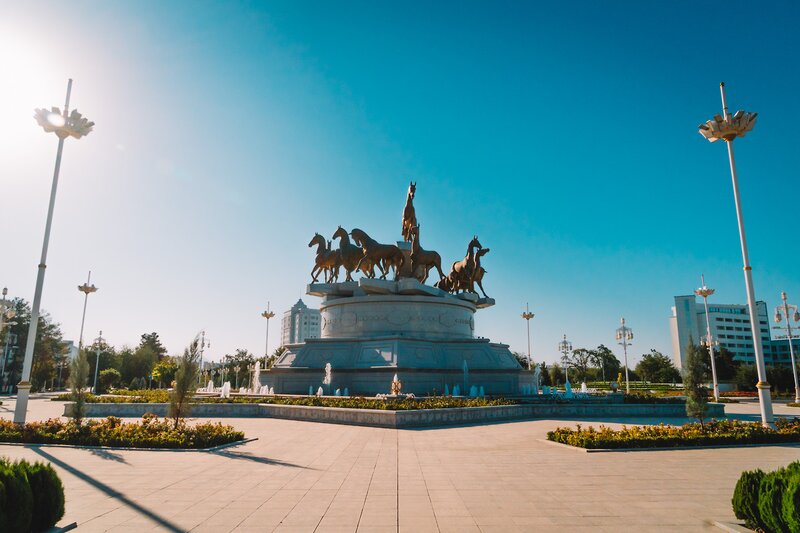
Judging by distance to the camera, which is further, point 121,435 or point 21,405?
point 21,405

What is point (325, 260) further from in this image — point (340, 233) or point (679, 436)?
point (679, 436)

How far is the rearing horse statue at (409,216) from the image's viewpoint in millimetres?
35812

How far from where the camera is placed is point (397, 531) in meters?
6.26

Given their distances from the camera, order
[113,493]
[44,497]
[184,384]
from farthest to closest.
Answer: [184,384]
[113,493]
[44,497]

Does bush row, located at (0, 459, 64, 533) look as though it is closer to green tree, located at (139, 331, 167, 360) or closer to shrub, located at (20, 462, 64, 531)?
shrub, located at (20, 462, 64, 531)

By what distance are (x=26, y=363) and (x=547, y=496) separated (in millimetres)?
16682

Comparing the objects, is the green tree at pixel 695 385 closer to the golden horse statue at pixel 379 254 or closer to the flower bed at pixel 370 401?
the flower bed at pixel 370 401

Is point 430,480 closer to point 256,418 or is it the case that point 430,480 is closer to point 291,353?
point 256,418

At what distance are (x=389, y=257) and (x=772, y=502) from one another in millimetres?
28776

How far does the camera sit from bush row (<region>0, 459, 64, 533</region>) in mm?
5352

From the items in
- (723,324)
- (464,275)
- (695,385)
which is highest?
(723,324)

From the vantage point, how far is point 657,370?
79.4 metres

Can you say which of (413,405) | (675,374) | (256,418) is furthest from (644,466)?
(675,374)

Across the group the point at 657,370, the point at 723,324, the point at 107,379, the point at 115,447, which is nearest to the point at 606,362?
the point at 657,370
